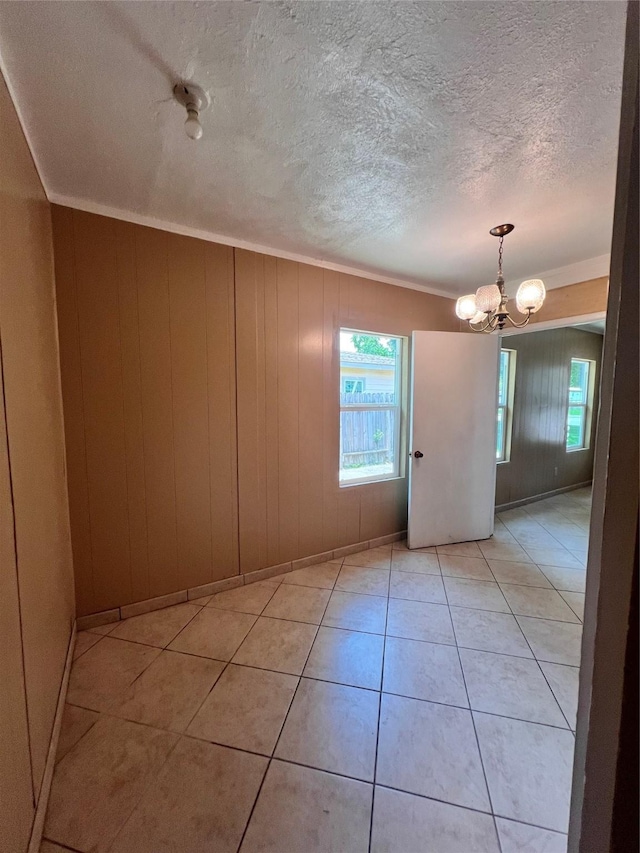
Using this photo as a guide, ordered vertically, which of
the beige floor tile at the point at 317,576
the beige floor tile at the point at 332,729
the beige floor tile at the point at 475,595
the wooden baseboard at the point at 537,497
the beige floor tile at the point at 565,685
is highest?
the wooden baseboard at the point at 537,497

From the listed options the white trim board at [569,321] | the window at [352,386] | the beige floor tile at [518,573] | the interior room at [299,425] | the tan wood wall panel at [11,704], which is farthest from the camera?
the window at [352,386]

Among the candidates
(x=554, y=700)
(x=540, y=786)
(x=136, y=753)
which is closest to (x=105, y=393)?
(x=136, y=753)

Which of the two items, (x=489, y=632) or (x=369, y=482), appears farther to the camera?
(x=369, y=482)

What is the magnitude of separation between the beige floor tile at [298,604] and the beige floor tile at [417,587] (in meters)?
0.51

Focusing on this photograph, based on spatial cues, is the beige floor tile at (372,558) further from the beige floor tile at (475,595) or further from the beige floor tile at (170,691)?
the beige floor tile at (170,691)

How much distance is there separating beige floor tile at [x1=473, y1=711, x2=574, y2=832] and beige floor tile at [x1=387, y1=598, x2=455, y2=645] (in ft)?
1.53

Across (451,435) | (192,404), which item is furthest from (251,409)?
(451,435)

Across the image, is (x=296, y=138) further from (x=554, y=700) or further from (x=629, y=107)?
(x=554, y=700)

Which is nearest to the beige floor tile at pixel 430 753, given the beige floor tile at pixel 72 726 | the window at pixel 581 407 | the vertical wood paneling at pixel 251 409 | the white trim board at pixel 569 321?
the beige floor tile at pixel 72 726

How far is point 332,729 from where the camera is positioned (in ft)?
4.28

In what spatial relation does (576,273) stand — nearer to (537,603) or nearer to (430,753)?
(537,603)

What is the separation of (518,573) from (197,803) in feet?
8.11

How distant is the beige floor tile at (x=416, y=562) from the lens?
2555 mm

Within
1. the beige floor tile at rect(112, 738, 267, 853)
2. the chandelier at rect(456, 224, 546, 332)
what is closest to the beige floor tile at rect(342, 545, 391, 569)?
the beige floor tile at rect(112, 738, 267, 853)
